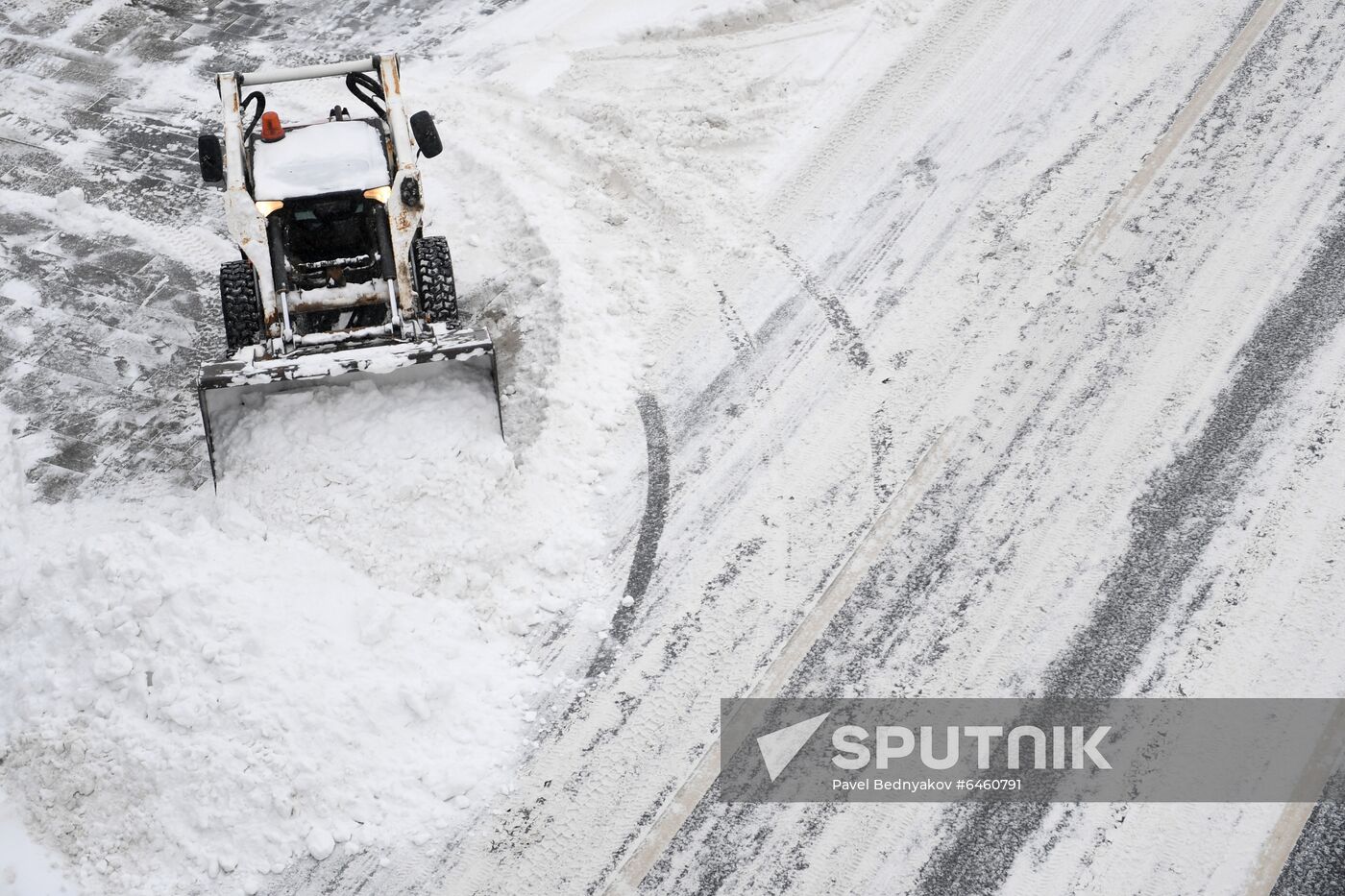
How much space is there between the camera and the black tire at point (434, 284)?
8469 mm

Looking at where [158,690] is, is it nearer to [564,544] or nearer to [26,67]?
[564,544]

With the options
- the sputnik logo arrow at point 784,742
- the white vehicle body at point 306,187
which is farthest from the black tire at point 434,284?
the sputnik logo arrow at point 784,742

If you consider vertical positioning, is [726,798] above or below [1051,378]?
below

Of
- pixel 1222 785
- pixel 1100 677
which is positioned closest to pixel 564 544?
pixel 1100 677

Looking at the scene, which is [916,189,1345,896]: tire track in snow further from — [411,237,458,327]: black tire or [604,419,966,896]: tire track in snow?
[411,237,458,327]: black tire

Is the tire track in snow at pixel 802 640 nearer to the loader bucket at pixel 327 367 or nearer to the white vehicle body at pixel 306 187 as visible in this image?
the loader bucket at pixel 327 367

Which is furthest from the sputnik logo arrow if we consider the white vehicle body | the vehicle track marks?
the vehicle track marks

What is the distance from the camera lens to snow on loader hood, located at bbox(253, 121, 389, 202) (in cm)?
788

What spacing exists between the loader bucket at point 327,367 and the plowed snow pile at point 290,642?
155 millimetres

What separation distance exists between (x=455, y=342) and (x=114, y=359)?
11.1 feet

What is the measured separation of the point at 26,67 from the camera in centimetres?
1190

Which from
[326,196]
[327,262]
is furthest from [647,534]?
[326,196]

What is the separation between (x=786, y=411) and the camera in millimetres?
8477

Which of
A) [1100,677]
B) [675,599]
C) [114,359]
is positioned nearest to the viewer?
[1100,677]
